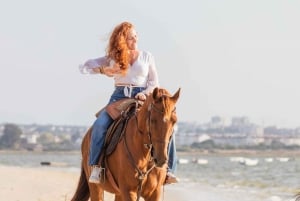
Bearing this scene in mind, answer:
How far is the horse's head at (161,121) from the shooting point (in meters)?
9.10

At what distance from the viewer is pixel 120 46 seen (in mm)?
10508

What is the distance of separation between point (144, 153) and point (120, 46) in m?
1.33

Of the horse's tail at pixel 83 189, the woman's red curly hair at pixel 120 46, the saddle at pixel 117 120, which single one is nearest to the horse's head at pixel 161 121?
the saddle at pixel 117 120

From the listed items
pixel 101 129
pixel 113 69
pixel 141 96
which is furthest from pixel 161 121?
pixel 101 129

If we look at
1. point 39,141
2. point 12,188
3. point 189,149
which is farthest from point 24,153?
point 12,188

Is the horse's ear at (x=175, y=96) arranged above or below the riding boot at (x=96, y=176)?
above

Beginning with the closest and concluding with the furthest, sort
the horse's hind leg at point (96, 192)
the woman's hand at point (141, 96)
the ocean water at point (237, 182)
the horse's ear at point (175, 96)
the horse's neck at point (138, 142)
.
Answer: the horse's ear at point (175, 96)
the horse's neck at point (138, 142)
the woman's hand at point (141, 96)
the horse's hind leg at point (96, 192)
the ocean water at point (237, 182)

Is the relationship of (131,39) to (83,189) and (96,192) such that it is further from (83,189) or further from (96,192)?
(83,189)

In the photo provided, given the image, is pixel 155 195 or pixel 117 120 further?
pixel 117 120

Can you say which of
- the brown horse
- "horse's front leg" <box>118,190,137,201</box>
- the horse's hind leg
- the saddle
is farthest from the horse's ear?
the horse's hind leg

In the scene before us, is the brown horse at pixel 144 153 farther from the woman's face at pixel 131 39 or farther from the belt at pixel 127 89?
the woman's face at pixel 131 39

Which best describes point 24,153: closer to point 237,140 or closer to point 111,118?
point 237,140

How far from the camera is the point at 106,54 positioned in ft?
35.3

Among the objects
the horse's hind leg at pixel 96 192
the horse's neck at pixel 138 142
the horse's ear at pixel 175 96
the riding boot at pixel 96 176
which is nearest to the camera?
the horse's ear at pixel 175 96
